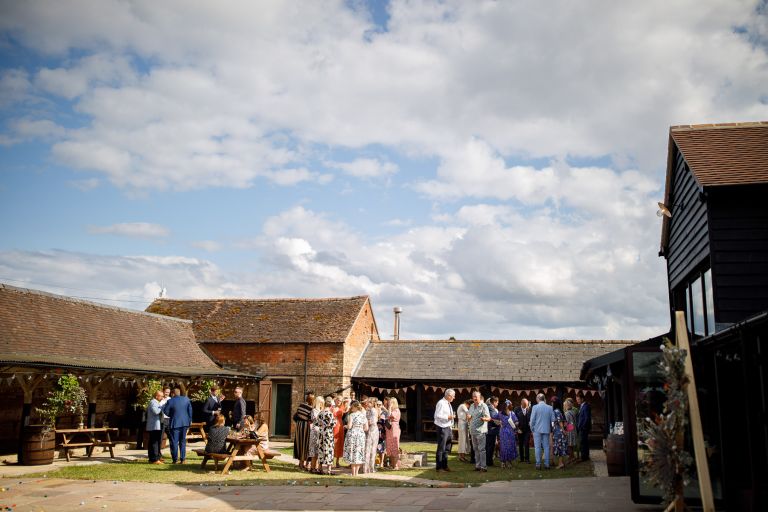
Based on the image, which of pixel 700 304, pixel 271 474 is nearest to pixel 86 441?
pixel 271 474

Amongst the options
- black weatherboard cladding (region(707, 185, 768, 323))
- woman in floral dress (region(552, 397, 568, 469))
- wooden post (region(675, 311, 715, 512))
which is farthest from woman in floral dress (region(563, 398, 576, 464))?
wooden post (region(675, 311, 715, 512))

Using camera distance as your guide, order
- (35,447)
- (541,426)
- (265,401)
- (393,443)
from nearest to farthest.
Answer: (35,447)
(393,443)
(541,426)
(265,401)

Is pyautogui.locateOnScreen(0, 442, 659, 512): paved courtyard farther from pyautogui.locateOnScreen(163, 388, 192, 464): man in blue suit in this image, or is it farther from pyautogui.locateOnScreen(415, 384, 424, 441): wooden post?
pyautogui.locateOnScreen(415, 384, 424, 441): wooden post

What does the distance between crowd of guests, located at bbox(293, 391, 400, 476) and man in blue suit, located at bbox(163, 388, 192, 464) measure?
8.06ft

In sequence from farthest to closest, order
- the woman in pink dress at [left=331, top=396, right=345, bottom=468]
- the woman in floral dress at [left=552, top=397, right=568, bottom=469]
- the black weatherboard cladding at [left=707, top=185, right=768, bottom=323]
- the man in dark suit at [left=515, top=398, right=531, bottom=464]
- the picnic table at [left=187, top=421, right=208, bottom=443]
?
1. the picnic table at [left=187, top=421, right=208, bottom=443]
2. the man in dark suit at [left=515, top=398, right=531, bottom=464]
3. the woman in floral dress at [left=552, top=397, right=568, bottom=469]
4. the woman in pink dress at [left=331, top=396, right=345, bottom=468]
5. the black weatherboard cladding at [left=707, top=185, right=768, bottom=323]

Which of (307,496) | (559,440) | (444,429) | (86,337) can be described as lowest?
(307,496)

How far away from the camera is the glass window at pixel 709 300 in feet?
34.5

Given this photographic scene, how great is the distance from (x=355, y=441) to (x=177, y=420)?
13.1ft

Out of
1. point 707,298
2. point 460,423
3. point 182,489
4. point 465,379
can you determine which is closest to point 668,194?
point 707,298

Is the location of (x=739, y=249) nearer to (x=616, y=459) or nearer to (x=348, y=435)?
(x=616, y=459)

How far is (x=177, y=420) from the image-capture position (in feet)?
45.6

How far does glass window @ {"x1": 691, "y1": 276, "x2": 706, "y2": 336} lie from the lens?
37.1 ft

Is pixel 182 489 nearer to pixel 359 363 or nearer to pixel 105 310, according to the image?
pixel 105 310

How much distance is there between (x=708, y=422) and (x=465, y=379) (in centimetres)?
1494
